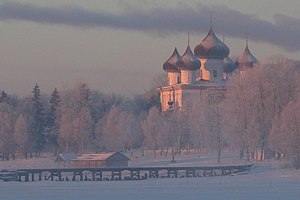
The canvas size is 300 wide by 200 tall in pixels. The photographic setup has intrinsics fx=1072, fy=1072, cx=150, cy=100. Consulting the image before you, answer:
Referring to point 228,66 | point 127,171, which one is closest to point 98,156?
point 127,171

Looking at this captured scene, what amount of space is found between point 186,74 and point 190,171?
42402 millimetres

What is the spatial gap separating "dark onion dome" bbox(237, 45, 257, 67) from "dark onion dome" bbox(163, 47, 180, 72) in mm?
6787

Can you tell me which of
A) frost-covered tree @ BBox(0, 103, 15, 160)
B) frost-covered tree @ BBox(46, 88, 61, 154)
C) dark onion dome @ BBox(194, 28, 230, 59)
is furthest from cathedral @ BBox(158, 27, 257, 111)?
frost-covered tree @ BBox(0, 103, 15, 160)

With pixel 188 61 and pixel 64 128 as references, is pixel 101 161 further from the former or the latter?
pixel 188 61

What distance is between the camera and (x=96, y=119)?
10981 centimetres

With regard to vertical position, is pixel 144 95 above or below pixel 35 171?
above

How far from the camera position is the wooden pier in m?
67.1

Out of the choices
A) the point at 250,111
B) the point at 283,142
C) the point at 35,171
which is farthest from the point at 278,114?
the point at 35,171

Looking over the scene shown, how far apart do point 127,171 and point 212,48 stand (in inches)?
1512

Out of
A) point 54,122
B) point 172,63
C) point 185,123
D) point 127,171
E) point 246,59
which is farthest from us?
point 172,63

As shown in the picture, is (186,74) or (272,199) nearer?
(272,199)

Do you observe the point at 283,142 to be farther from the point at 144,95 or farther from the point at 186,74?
the point at 144,95

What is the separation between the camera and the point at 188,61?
10925 cm

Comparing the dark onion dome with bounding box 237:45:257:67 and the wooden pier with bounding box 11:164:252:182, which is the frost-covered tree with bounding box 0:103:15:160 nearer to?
the wooden pier with bounding box 11:164:252:182
